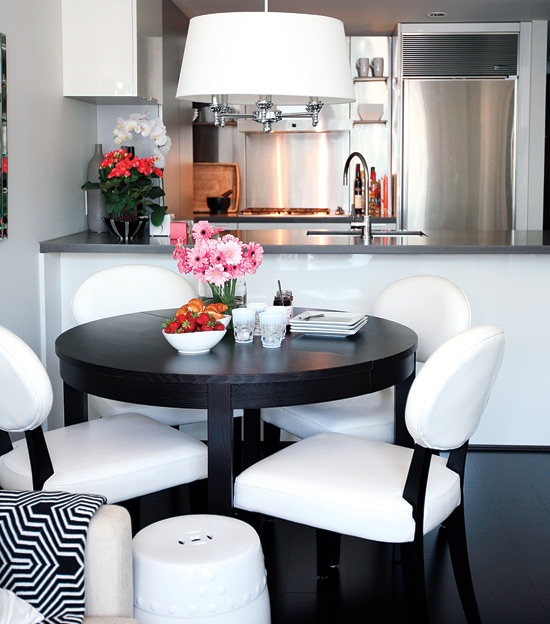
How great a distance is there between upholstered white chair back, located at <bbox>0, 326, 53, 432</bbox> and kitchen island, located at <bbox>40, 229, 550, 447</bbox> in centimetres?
162

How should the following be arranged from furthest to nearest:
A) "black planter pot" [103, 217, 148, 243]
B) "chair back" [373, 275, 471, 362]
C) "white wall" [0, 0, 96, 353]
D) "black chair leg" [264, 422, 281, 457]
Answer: "black planter pot" [103, 217, 148, 243]
"white wall" [0, 0, 96, 353]
"black chair leg" [264, 422, 281, 457]
"chair back" [373, 275, 471, 362]

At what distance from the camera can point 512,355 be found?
369 cm

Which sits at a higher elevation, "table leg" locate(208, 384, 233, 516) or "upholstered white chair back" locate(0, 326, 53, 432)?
"upholstered white chair back" locate(0, 326, 53, 432)

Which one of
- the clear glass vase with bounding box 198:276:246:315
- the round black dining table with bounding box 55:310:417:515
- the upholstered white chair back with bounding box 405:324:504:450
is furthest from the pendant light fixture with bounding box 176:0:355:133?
the upholstered white chair back with bounding box 405:324:504:450

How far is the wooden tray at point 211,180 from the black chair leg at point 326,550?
4559 mm

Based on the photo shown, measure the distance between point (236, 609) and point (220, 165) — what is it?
5.45m

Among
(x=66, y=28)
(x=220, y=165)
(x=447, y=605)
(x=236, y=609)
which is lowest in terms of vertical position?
(x=447, y=605)

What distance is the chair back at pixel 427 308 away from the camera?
2.83 m

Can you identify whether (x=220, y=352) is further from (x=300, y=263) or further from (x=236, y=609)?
(x=300, y=263)

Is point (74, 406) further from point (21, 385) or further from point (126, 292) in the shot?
point (21, 385)

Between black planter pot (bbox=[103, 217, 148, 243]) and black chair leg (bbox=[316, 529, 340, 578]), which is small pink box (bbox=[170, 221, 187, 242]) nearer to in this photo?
black planter pot (bbox=[103, 217, 148, 243])

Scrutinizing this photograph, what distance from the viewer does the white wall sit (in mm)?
3311

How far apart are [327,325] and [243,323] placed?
28 cm

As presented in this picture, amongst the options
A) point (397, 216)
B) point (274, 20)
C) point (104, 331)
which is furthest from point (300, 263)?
point (397, 216)
